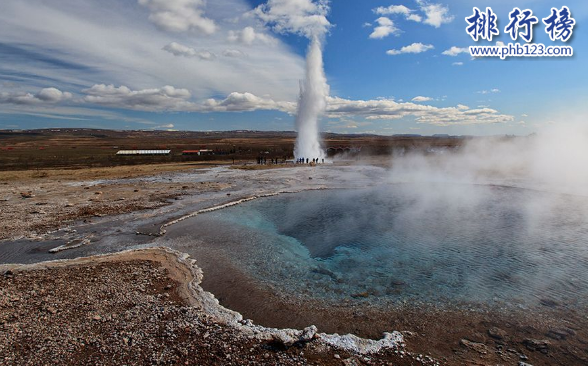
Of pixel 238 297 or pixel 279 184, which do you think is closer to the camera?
pixel 238 297

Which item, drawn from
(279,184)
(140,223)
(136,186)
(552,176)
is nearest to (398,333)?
(140,223)

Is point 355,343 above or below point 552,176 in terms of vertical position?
below

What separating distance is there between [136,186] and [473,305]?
25399 millimetres

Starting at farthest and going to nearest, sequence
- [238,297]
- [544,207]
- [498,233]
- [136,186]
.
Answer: [136,186] → [544,207] → [498,233] → [238,297]

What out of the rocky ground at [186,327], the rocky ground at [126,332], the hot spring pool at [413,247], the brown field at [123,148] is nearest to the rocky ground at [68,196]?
the hot spring pool at [413,247]

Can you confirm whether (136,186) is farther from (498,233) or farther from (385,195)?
(498,233)

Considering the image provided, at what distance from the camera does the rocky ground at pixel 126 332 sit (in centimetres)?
611

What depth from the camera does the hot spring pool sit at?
31.0ft

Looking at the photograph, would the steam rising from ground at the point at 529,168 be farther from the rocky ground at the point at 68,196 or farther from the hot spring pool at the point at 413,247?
the rocky ground at the point at 68,196

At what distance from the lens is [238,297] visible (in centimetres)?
912

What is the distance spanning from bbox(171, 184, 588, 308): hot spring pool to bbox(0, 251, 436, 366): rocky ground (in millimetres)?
2739

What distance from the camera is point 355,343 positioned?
22.3ft

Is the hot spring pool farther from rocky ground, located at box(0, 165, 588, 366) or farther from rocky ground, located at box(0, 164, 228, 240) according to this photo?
rocky ground, located at box(0, 164, 228, 240)

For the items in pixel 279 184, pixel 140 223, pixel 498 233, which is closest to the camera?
pixel 498 233
